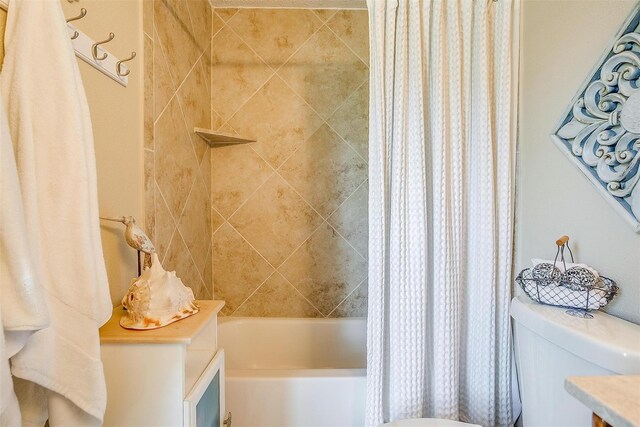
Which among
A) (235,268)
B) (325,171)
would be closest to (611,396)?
(325,171)

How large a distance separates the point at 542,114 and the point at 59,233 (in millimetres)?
1387

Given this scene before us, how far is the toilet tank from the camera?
0.63m

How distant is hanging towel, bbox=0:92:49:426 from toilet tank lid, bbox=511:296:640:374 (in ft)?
3.40

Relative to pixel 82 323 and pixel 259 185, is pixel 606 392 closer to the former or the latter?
pixel 82 323

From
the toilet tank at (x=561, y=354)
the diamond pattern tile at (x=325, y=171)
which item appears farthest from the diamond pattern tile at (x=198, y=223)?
the toilet tank at (x=561, y=354)

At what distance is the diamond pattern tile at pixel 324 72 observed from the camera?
5.46 ft

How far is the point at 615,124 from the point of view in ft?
2.56

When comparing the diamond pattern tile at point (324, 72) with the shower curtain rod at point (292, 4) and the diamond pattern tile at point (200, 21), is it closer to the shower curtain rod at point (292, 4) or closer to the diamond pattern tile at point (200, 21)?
the shower curtain rod at point (292, 4)

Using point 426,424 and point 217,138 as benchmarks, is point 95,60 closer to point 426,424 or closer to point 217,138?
point 217,138

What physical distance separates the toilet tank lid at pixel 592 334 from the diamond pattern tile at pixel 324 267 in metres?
0.93

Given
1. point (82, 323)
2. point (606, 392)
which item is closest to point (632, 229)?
point (606, 392)

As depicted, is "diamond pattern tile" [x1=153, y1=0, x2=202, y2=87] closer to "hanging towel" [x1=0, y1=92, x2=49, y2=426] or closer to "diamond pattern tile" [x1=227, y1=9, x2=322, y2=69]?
"diamond pattern tile" [x1=227, y1=9, x2=322, y2=69]

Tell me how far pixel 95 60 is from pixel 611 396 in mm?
1298

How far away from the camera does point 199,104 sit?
58.6 inches
